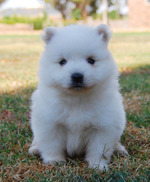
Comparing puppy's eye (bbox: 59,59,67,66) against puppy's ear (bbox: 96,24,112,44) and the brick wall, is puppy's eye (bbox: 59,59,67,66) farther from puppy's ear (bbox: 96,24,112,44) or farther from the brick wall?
the brick wall

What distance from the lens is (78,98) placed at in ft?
8.80

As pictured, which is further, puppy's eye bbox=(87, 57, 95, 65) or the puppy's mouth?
puppy's eye bbox=(87, 57, 95, 65)

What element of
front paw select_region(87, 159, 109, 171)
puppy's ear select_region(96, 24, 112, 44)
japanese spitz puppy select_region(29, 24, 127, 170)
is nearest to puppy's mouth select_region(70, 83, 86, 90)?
japanese spitz puppy select_region(29, 24, 127, 170)

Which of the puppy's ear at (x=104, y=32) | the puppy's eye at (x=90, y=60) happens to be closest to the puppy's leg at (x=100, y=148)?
the puppy's eye at (x=90, y=60)

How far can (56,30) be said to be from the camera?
9.20 feet

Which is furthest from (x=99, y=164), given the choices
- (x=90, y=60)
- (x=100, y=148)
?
(x=90, y=60)

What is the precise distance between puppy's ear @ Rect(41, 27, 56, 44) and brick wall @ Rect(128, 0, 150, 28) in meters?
38.0

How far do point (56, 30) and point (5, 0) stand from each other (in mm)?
64206

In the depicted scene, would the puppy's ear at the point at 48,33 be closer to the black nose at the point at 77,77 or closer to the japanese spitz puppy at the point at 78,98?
the japanese spitz puppy at the point at 78,98

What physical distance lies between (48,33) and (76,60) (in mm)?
497

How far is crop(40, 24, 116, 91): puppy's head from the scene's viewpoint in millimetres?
2482

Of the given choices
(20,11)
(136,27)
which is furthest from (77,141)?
(20,11)

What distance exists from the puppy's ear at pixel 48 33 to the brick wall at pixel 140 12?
125 feet

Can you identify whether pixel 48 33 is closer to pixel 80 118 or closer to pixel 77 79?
pixel 77 79
